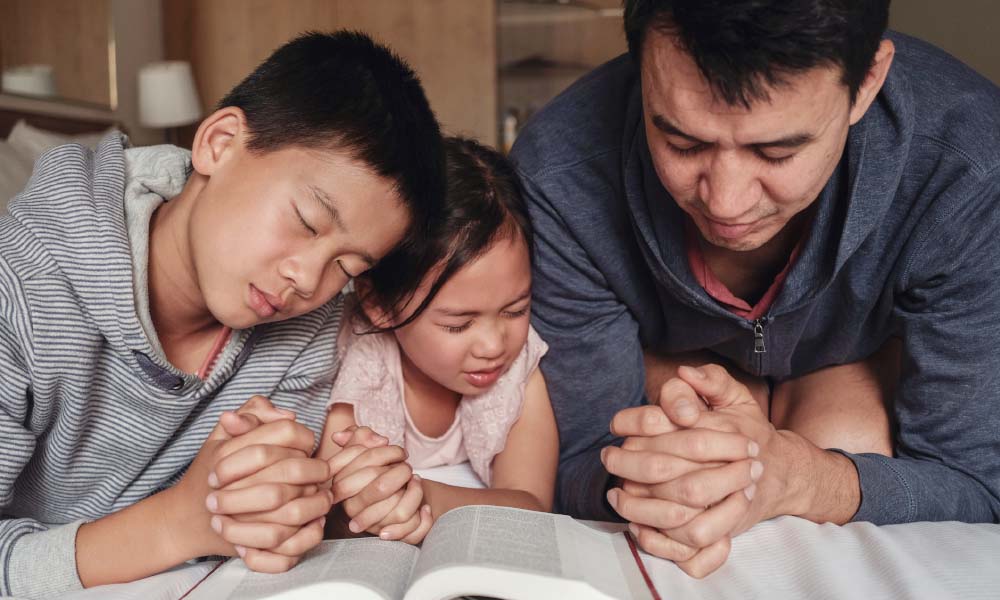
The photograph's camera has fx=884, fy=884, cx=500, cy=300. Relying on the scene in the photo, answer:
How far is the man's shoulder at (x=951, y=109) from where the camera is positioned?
3.76ft

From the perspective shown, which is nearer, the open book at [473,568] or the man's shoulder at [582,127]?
the open book at [473,568]

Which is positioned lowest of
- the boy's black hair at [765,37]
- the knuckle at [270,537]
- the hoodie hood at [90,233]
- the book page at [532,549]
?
the knuckle at [270,537]

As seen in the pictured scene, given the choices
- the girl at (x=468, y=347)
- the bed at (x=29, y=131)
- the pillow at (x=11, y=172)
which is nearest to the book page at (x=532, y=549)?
the girl at (x=468, y=347)

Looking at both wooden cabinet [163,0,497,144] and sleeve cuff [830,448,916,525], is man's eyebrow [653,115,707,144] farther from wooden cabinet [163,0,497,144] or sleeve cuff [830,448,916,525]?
wooden cabinet [163,0,497,144]

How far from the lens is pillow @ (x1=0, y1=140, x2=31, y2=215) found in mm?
1931

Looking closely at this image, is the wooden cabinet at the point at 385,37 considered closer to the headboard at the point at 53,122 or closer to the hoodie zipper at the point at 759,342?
the headboard at the point at 53,122

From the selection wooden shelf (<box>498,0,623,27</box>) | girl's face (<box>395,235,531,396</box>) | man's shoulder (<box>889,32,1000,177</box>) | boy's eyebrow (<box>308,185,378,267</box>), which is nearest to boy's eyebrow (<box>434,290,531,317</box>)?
girl's face (<box>395,235,531,396</box>)

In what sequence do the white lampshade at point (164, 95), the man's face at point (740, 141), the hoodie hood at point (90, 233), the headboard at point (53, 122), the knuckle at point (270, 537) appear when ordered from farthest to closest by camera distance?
the white lampshade at point (164, 95) → the headboard at point (53, 122) → the hoodie hood at point (90, 233) → the man's face at point (740, 141) → the knuckle at point (270, 537)

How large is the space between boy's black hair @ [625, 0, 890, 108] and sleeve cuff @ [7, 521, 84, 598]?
2.89 feet

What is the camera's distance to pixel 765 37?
0.92m

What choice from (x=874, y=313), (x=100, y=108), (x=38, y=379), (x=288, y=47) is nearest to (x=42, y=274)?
(x=38, y=379)

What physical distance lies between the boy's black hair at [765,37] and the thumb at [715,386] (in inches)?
11.7

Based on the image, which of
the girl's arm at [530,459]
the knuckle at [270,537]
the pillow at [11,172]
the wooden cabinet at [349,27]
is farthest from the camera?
the wooden cabinet at [349,27]

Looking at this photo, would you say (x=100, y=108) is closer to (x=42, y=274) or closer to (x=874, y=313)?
(x=42, y=274)
